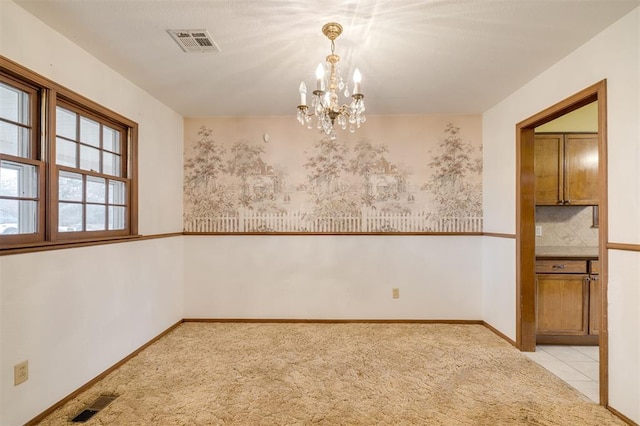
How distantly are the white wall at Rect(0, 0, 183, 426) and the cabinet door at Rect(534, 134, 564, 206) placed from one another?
159 inches

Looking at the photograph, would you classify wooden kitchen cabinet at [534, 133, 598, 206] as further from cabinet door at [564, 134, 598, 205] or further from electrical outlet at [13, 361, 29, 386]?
electrical outlet at [13, 361, 29, 386]

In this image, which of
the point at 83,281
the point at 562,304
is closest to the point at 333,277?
the point at 562,304

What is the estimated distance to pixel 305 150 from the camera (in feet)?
13.1

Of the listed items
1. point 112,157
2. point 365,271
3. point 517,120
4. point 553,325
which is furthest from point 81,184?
point 553,325

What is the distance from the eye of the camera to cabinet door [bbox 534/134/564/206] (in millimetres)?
3443

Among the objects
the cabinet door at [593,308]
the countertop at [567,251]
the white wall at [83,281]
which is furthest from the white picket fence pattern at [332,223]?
→ the cabinet door at [593,308]

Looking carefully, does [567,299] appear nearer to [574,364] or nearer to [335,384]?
[574,364]

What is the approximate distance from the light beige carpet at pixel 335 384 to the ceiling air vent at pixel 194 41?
2.51 meters

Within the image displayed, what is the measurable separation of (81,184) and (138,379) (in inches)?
62.9

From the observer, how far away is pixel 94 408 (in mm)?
2182

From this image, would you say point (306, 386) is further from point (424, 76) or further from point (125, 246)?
point (424, 76)

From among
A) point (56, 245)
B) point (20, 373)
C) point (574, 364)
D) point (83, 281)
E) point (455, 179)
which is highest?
point (455, 179)

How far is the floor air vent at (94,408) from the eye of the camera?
6.79 ft

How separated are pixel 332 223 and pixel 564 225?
2.68m
